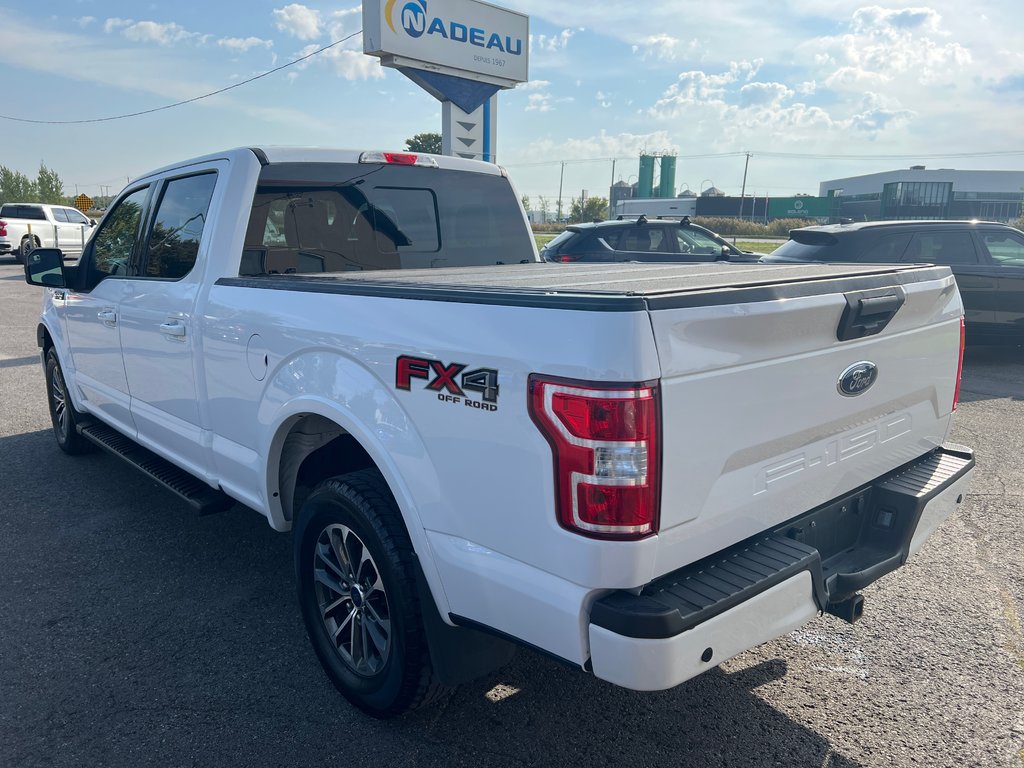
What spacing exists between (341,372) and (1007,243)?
9.62 meters

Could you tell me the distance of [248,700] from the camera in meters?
2.97

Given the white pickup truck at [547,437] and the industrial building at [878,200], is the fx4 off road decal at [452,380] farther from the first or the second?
the industrial building at [878,200]

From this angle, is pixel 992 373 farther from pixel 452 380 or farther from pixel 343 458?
pixel 452 380

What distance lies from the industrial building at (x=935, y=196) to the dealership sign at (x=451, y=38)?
5895cm

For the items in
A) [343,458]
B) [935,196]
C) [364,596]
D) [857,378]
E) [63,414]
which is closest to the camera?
[857,378]

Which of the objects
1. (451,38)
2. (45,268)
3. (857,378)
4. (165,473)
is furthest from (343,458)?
(451,38)

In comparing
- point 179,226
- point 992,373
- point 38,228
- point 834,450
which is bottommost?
point 992,373

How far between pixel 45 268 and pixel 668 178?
305 feet

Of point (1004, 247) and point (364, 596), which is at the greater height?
point (1004, 247)

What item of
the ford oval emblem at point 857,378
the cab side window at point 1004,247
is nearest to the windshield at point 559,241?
the cab side window at point 1004,247

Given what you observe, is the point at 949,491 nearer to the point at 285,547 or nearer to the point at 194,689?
the point at 194,689

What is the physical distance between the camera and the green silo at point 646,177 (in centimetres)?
9238

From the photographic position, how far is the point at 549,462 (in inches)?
78.2

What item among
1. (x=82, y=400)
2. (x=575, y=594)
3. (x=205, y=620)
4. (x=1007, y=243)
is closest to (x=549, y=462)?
(x=575, y=594)
